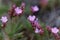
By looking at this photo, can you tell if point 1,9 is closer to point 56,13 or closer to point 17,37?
point 56,13

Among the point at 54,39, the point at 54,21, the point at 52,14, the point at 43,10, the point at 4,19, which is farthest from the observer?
the point at 43,10

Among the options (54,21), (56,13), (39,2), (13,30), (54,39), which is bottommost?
(54,39)

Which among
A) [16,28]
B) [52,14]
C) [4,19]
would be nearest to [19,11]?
[4,19]

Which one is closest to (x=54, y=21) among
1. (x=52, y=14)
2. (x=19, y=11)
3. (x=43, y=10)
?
(x=52, y=14)

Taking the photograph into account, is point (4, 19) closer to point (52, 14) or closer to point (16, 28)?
point (16, 28)

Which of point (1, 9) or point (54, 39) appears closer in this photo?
point (54, 39)

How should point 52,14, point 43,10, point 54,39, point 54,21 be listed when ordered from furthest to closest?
point 43,10 → point 52,14 → point 54,21 → point 54,39

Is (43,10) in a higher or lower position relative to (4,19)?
higher

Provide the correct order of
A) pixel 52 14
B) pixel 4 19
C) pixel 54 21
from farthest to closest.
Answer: pixel 52 14 < pixel 54 21 < pixel 4 19

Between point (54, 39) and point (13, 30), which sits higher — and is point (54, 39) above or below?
below
